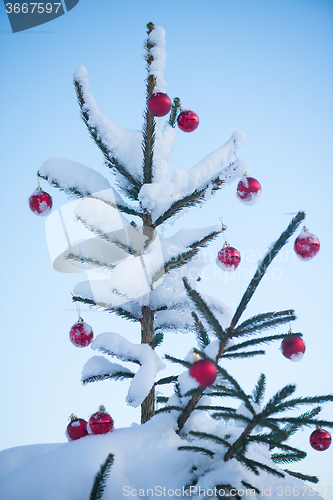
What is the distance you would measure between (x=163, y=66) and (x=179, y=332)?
7.03 feet

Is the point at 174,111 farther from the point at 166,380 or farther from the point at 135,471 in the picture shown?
Result: the point at 135,471

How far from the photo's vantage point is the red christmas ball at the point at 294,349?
72.5 inches

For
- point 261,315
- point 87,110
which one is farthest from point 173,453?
→ point 87,110

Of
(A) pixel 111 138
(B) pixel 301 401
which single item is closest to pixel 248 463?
(B) pixel 301 401

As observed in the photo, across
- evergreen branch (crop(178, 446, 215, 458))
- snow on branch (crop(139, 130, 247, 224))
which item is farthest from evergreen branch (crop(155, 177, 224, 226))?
evergreen branch (crop(178, 446, 215, 458))

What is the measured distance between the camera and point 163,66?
266 centimetres

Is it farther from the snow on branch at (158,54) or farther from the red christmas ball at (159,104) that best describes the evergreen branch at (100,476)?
the snow on branch at (158,54)

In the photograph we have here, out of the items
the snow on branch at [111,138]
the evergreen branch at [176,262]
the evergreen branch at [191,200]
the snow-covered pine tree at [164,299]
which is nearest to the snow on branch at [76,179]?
the snow-covered pine tree at [164,299]

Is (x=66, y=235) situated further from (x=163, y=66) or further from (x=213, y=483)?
(x=213, y=483)

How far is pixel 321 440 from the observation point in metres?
2.04

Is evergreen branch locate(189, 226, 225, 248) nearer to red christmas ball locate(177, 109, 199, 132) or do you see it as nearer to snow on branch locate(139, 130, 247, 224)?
snow on branch locate(139, 130, 247, 224)

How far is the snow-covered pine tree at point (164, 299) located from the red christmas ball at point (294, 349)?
28cm

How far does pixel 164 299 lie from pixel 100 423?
93 cm

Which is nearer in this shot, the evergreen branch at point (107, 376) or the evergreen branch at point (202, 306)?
the evergreen branch at point (202, 306)
